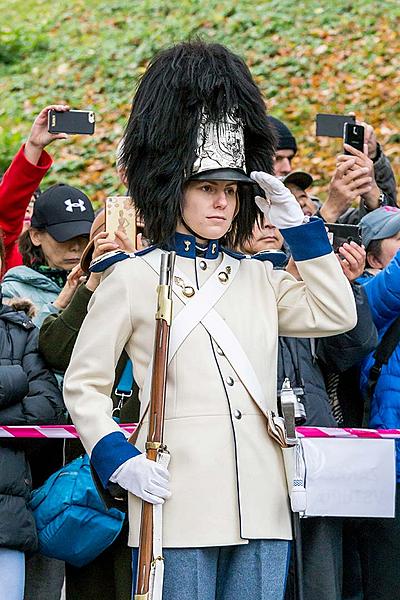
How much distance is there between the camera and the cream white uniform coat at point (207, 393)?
3656mm

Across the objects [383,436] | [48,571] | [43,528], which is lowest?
[48,571]

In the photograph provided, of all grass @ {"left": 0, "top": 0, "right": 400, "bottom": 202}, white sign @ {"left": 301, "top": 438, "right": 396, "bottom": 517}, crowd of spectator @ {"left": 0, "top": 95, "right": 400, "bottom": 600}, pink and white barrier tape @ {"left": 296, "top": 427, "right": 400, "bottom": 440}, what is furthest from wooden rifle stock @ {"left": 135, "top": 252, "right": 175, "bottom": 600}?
grass @ {"left": 0, "top": 0, "right": 400, "bottom": 202}

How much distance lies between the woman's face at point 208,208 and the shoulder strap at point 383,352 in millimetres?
1414

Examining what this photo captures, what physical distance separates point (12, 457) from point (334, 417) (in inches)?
57.0

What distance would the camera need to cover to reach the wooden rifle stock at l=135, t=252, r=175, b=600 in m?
3.51

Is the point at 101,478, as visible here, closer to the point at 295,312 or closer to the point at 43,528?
the point at 295,312

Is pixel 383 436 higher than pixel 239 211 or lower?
lower

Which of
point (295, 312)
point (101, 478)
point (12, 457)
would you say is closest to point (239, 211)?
point (295, 312)

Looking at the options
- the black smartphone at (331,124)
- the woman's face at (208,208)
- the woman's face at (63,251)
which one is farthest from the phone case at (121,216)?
the black smartphone at (331,124)

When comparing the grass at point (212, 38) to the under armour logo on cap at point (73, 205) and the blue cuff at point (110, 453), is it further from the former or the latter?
the blue cuff at point (110, 453)

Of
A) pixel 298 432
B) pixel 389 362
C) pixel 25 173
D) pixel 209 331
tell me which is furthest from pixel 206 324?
pixel 25 173

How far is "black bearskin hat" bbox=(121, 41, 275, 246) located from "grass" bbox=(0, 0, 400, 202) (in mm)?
8132

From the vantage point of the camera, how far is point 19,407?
4.87 m

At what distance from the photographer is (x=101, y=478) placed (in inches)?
143
